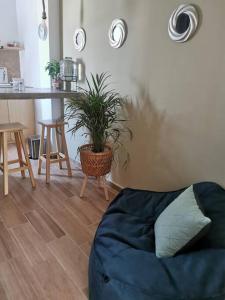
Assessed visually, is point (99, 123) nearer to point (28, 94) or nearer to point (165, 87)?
point (165, 87)

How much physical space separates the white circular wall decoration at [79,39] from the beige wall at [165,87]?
0.34 ft

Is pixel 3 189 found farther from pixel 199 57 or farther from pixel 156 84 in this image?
pixel 199 57

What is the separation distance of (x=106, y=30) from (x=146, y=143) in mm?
1232

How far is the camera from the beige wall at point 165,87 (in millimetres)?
1650

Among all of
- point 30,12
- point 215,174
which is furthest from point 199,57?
point 30,12

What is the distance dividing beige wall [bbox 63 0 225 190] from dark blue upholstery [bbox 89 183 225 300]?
329mm

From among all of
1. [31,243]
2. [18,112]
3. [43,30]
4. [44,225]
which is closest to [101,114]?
[44,225]

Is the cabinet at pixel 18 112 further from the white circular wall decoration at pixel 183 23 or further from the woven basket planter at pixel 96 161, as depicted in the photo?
the white circular wall decoration at pixel 183 23

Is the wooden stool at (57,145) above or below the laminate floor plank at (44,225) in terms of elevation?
above

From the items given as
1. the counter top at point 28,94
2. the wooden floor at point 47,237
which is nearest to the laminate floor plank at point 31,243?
the wooden floor at point 47,237

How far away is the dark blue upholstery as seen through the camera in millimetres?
1083

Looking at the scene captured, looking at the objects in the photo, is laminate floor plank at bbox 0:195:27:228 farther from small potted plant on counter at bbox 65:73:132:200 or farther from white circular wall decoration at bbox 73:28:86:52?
white circular wall decoration at bbox 73:28:86:52

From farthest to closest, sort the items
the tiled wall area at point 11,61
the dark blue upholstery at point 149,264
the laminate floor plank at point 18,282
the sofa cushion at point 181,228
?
the tiled wall area at point 11,61
the laminate floor plank at point 18,282
the sofa cushion at point 181,228
the dark blue upholstery at point 149,264

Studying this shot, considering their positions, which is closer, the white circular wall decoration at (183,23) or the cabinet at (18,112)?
the white circular wall decoration at (183,23)
